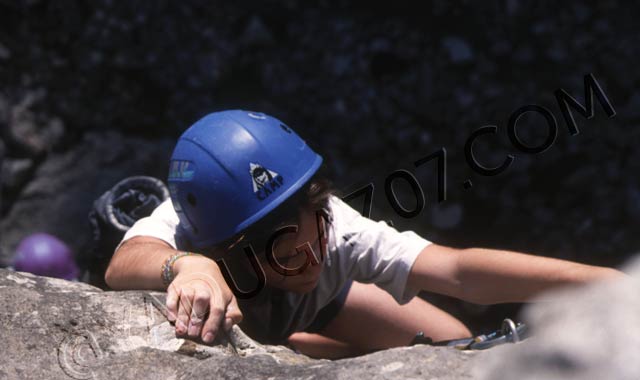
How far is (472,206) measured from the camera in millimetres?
2732

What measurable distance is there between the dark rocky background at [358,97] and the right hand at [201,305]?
1.53 metres

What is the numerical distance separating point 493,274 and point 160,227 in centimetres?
71

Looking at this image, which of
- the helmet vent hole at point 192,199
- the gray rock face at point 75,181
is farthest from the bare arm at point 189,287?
the gray rock face at point 75,181

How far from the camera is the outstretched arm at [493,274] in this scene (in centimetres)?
121

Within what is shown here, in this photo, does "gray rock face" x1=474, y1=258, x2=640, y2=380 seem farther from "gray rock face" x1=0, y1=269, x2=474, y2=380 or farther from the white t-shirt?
the white t-shirt

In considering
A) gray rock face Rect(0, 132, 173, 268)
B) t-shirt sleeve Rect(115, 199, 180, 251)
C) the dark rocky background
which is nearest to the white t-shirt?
t-shirt sleeve Rect(115, 199, 180, 251)

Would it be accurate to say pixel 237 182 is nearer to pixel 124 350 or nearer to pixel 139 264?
pixel 139 264

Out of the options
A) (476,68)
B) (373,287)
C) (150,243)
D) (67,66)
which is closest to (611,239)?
(476,68)

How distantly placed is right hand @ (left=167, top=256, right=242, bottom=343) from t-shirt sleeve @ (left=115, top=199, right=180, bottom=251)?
0.29 meters

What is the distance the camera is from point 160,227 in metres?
1.49

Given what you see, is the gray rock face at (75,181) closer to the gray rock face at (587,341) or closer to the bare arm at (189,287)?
the bare arm at (189,287)

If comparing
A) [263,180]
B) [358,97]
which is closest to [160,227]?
[263,180]

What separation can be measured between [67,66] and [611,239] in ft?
8.38

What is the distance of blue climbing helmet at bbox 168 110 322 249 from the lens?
4.57 feet
